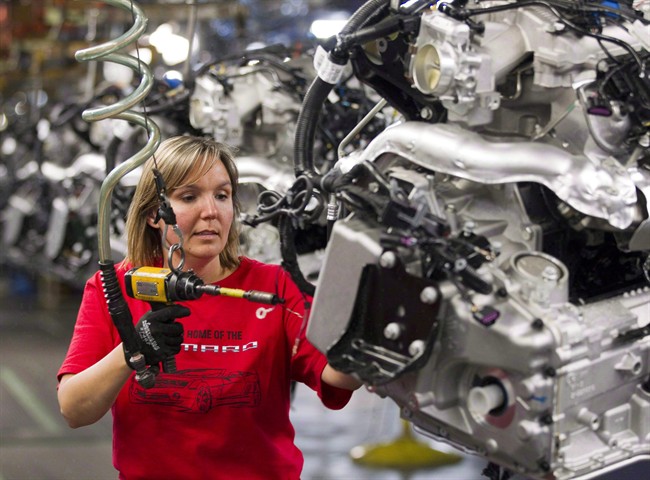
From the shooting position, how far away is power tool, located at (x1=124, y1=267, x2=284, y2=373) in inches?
90.3

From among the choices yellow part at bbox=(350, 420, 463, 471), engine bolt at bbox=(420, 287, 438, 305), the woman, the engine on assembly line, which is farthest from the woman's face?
yellow part at bbox=(350, 420, 463, 471)

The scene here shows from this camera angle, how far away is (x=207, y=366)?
104 inches

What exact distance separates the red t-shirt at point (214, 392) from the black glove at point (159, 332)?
29 cm

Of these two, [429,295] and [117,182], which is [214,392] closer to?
[117,182]

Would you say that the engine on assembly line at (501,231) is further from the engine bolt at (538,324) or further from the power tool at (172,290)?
the power tool at (172,290)

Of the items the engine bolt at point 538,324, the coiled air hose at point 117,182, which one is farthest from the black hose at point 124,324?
the engine bolt at point 538,324

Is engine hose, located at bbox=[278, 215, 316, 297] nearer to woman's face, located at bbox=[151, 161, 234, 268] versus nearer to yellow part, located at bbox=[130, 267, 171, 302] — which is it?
woman's face, located at bbox=[151, 161, 234, 268]

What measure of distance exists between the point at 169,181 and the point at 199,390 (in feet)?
1.80

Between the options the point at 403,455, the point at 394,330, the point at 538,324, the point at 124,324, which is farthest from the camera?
the point at 403,455

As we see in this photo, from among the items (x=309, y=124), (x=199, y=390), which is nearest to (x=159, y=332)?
(x=199, y=390)

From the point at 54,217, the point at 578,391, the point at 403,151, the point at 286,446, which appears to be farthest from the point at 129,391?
the point at 54,217

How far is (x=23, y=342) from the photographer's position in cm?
786

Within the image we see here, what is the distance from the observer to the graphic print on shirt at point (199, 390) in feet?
8.56

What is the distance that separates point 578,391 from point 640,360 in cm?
26
